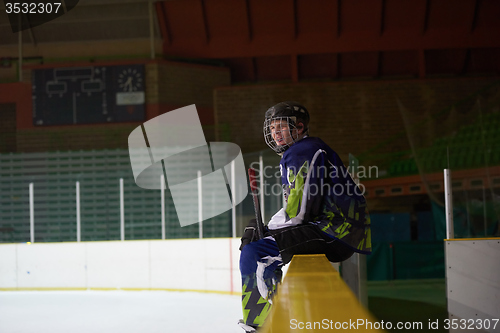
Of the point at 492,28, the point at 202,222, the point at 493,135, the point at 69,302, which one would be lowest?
the point at 69,302

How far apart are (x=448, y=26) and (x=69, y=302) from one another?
792cm

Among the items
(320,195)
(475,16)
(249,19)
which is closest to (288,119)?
(320,195)

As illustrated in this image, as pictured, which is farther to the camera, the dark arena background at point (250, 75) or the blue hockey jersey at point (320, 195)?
the dark arena background at point (250, 75)

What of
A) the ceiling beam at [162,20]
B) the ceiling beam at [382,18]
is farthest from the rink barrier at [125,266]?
the ceiling beam at [382,18]

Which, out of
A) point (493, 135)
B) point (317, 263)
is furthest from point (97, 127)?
point (317, 263)

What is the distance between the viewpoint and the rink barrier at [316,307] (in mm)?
854

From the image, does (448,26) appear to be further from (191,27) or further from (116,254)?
(116,254)

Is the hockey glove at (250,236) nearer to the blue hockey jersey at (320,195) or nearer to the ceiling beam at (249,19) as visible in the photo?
the blue hockey jersey at (320,195)

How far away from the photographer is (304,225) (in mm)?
1991

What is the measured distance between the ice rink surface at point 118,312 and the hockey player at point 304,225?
1.82m

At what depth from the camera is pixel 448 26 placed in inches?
404

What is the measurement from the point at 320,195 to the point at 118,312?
325 cm

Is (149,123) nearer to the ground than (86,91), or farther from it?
nearer to the ground

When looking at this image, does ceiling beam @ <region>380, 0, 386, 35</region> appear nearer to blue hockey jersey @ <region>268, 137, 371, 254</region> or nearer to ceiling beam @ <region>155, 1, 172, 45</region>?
ceiling beam @ <region>155, 1, 172, 45</region>
